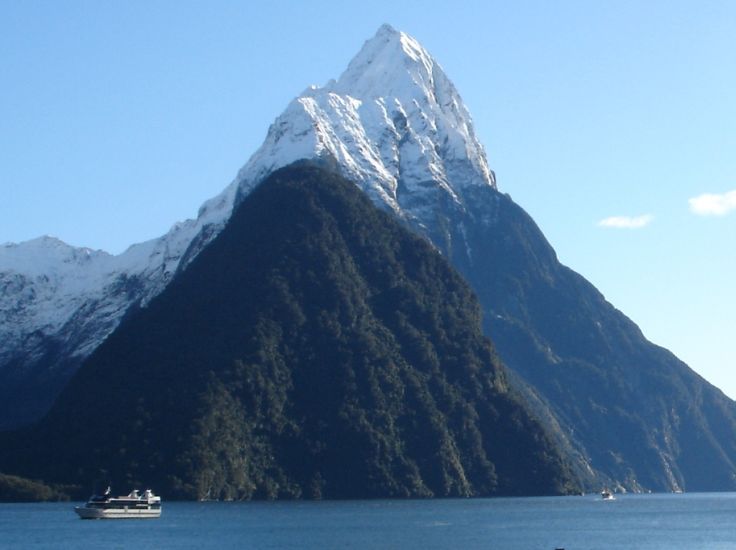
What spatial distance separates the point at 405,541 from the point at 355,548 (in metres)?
12.0

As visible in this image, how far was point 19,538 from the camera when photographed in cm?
17788

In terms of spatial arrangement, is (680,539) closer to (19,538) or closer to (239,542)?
(239,542)

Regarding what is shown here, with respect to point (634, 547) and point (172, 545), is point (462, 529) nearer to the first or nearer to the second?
point (634, 547)

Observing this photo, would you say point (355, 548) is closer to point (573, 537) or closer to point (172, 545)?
point (172, 545)

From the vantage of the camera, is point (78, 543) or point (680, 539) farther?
point (680, 539)

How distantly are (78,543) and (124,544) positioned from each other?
5.32 m

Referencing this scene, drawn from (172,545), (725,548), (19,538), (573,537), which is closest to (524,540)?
(573,537)

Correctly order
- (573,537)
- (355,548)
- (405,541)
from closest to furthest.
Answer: (355,548)
(405,541)
(573,537)

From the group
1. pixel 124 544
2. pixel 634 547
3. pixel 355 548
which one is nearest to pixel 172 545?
pixel 124 544

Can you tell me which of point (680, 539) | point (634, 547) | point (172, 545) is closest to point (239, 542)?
point (172, 545)

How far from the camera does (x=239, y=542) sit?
556ft

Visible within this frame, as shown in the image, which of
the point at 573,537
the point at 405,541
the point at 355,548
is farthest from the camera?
the point at 573,537

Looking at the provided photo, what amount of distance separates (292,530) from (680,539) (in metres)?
49.6

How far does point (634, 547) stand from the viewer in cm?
17512
